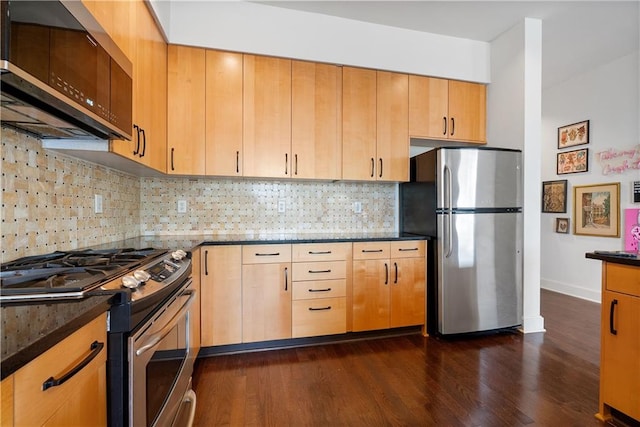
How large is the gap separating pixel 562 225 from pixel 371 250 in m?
3.17

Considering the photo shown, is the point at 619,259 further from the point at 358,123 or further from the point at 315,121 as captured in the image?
the point at 315,121

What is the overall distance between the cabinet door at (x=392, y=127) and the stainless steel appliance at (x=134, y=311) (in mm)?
2024

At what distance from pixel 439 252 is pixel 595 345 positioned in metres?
1.47

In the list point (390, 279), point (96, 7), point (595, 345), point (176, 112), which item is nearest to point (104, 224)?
point (176, 112)

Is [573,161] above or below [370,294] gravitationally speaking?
above

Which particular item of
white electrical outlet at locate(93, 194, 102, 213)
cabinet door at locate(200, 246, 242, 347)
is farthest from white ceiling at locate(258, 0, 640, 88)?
cabinet door at locate(200, 246, 242, 347)

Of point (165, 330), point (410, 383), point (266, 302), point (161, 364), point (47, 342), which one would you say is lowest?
point (410, 383)

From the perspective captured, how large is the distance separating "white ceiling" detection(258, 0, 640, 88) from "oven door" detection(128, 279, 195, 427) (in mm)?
2554

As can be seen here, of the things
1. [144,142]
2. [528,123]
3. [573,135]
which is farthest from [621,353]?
[573,135]

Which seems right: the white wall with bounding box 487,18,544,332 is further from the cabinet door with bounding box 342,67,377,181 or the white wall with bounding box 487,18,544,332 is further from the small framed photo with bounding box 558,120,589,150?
the small framed photo with bounding box 558,120,589,150

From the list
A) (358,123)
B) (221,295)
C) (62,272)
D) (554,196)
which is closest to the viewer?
(62,272)

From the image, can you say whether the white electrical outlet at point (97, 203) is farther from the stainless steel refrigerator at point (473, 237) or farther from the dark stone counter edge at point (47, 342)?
the stainless steel refrigerator at point (473, 237)

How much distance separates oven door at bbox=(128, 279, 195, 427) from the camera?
0.97 m

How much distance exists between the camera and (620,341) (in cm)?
151
